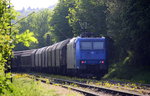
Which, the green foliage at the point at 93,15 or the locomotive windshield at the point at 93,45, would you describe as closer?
the locomotive windshield at the point at 93,45

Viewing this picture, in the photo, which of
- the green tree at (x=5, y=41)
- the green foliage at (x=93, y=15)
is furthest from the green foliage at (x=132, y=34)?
the green tree at (x=5, y=41)

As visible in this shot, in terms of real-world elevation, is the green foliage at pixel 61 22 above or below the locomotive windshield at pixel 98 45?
above

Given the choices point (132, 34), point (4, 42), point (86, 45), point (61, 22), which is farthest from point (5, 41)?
point (61, 22)

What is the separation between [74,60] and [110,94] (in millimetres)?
10647

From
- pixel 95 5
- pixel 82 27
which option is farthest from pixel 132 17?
pixel 82 27

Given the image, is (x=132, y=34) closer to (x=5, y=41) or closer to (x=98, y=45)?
(x=98, y=45)

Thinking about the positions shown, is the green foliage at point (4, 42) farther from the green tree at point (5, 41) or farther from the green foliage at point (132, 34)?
the green foliage at point (132, 34)

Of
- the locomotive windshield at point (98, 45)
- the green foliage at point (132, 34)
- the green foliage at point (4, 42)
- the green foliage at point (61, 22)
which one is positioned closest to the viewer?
the green foliage at point (4, 42)

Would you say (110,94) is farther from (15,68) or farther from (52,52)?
(15,68)

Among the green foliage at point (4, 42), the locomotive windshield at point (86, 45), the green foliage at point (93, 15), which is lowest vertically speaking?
the green foliage at point (4, 42)

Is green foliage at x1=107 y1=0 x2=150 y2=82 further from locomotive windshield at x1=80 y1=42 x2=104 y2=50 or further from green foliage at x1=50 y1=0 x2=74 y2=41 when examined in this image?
green foliage at x1=50 y1=0 x2=74 y2=41

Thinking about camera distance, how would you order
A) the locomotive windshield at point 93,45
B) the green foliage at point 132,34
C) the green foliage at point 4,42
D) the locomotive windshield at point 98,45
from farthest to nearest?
the locomotive windshield at point 98,45 → the locomotive windshield at point 93,45 → the green foliage at point 132,34 → the green foliage at point 4,42

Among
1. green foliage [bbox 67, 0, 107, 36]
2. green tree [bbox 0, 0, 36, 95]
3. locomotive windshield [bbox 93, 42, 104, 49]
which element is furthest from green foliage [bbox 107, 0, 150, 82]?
green tree [bbox 0, 0, 36, 95]

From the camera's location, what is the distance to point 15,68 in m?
58.8
